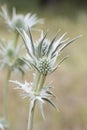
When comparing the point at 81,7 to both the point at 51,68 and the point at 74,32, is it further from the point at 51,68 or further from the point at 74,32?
the point at 51,68

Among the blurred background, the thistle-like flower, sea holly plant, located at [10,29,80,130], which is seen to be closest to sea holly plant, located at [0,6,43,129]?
the thistle-like flower

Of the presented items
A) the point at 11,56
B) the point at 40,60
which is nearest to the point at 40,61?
the point at 40,60

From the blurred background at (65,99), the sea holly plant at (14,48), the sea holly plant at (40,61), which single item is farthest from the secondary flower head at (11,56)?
the blurred background at (65,99)

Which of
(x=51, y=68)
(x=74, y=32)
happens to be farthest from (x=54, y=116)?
(x=74, y=32)

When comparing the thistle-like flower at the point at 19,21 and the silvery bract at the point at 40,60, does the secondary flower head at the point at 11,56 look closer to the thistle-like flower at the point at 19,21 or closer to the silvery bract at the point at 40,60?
the thistle-like flower at the point at 19,21

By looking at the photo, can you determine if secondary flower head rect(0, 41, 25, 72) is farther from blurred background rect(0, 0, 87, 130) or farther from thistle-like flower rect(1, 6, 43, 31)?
blurred background rect(0, 0, 87, 130)

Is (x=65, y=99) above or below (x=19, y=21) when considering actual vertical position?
above

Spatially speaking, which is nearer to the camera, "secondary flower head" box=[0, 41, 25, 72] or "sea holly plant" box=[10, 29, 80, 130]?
"sea holly plant" box=[10, 29, 80, 130]

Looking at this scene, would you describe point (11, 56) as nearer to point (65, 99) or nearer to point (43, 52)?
point (43, 52)
